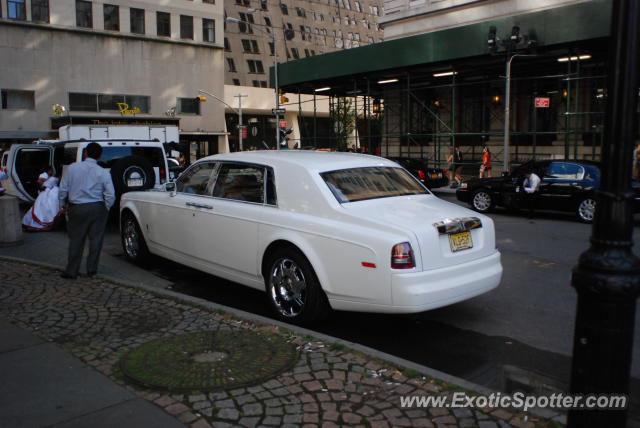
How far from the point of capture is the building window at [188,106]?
48562mm

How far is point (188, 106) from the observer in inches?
1937

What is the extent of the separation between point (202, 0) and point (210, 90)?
7.56m

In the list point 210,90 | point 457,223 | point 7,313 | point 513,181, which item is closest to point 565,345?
point 457,223

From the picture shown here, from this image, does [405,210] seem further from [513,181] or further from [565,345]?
[513,181]

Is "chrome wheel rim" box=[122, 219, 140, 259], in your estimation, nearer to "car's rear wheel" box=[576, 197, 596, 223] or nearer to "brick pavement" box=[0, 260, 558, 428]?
"brick pavement" box=[0, 260, 558, 428]

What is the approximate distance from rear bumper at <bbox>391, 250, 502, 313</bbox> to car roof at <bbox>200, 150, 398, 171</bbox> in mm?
1603

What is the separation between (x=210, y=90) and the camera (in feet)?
166

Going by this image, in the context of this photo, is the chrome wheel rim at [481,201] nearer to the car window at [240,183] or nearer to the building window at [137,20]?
the car window at [240,183]

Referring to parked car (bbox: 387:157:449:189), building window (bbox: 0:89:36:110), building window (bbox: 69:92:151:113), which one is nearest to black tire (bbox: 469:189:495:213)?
parked car (bbox: 387:157:449:189)

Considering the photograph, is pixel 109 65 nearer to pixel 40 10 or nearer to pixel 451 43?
pixel 40 10

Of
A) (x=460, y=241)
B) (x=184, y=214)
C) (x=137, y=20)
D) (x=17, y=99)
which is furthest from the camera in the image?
(x=137, y=20)

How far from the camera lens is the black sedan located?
12945mm

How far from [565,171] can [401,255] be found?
10.2 meters

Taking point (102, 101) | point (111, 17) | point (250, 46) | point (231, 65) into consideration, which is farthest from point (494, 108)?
point (250, 46)
